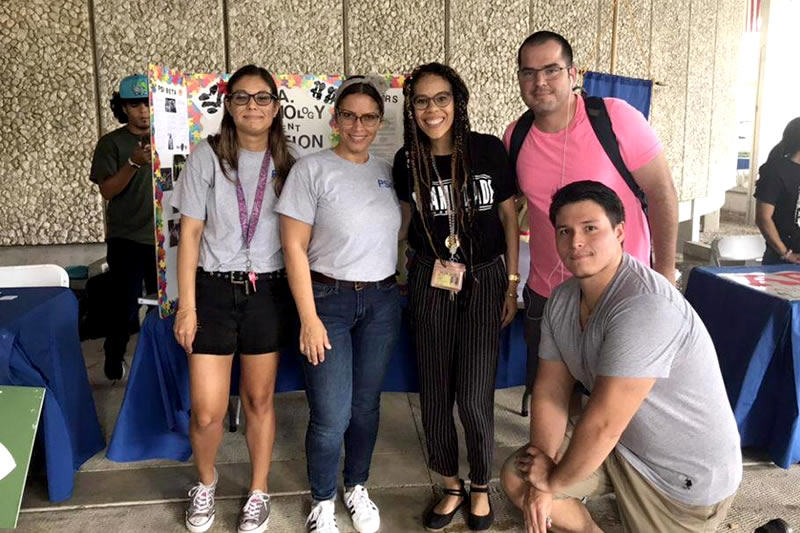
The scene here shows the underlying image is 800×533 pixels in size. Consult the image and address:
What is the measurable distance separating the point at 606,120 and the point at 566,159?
0.63 ft

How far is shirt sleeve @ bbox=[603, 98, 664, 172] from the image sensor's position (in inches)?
87.3

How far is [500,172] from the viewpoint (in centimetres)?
218

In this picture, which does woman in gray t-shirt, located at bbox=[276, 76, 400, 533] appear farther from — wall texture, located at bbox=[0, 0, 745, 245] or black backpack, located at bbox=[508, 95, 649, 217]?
wall texture, located at bbox=[0, 0, 745, 245]

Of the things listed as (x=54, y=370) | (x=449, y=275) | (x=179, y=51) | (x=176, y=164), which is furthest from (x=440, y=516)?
(x=179, y=51)

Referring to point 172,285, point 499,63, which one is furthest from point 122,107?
point 499,63

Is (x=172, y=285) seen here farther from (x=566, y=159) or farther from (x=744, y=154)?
(x=744, y=154)

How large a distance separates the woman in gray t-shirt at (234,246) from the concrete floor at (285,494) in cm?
54

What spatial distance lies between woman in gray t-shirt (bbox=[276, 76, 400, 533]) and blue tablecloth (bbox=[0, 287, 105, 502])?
103 centimetres

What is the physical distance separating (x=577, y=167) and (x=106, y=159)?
258cm

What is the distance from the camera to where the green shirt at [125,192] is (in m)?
3.47

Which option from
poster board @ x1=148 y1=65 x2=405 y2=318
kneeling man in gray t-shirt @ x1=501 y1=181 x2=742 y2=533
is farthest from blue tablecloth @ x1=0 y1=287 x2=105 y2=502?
kneeling man in gray t-shirt @ x1=501 y1=181 x2=742 y2=533

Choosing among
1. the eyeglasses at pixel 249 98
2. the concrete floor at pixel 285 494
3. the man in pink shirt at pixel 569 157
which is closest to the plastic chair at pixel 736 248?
the concrete floor at pixel 285 494

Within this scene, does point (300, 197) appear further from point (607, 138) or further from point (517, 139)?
point (607, 138)

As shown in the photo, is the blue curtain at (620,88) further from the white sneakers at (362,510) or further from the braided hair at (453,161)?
the white sneakers at (362,510)
